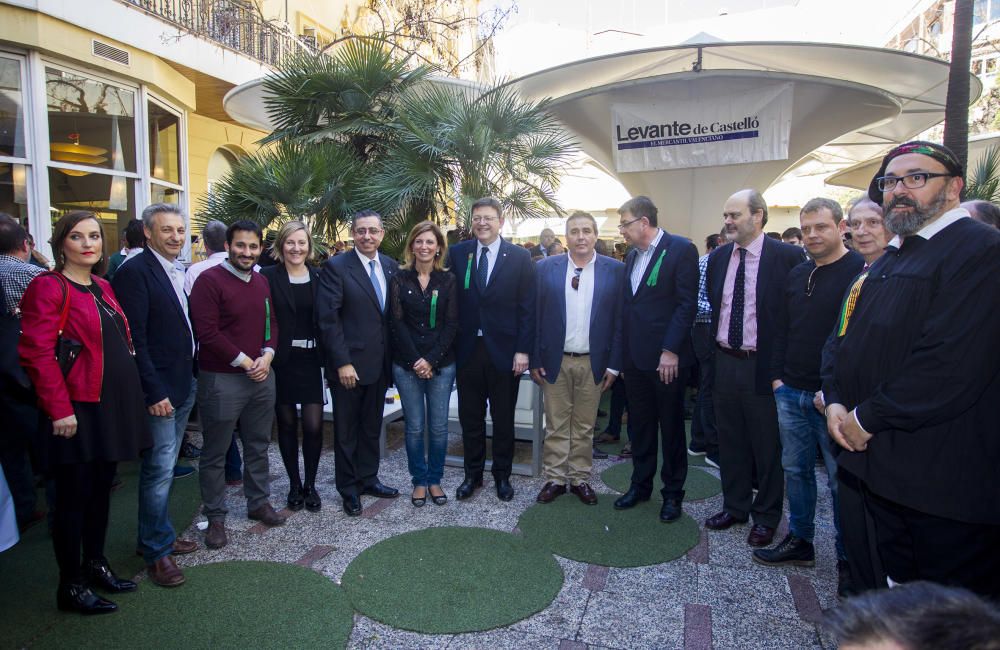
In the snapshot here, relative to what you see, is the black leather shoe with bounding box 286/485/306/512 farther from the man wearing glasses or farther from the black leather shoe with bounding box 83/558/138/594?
the man wearing glasses

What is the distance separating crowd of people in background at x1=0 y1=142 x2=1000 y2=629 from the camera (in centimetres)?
206

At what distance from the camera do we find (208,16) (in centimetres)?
1134

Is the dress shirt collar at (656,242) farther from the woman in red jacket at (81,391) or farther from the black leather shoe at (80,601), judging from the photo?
the black leather shoe at (80,601)

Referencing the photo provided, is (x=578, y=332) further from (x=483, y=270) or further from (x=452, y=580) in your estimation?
(x=452, y=580)

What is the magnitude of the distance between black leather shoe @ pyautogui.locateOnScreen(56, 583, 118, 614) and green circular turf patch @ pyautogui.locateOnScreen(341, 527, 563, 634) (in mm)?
1113

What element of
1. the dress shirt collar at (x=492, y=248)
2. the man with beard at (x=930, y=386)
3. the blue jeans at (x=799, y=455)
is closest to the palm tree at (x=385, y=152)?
the dress shirt collar at (x=492, y=248)

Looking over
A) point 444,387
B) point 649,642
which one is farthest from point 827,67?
point 649,642

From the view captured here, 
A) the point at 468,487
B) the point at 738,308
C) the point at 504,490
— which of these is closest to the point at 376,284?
the point at 468,487

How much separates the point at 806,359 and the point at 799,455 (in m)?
0.57

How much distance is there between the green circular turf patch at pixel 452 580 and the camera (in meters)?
3.01

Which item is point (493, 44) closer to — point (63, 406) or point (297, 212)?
point (297, 212)

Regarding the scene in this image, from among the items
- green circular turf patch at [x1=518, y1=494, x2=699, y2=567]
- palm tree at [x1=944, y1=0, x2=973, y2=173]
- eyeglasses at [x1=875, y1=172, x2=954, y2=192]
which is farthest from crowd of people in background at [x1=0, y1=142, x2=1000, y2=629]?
palm tree at [x1=944, y1=0, x2=973, y2=173]

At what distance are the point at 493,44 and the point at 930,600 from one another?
14.0 m

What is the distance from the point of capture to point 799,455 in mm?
3500
